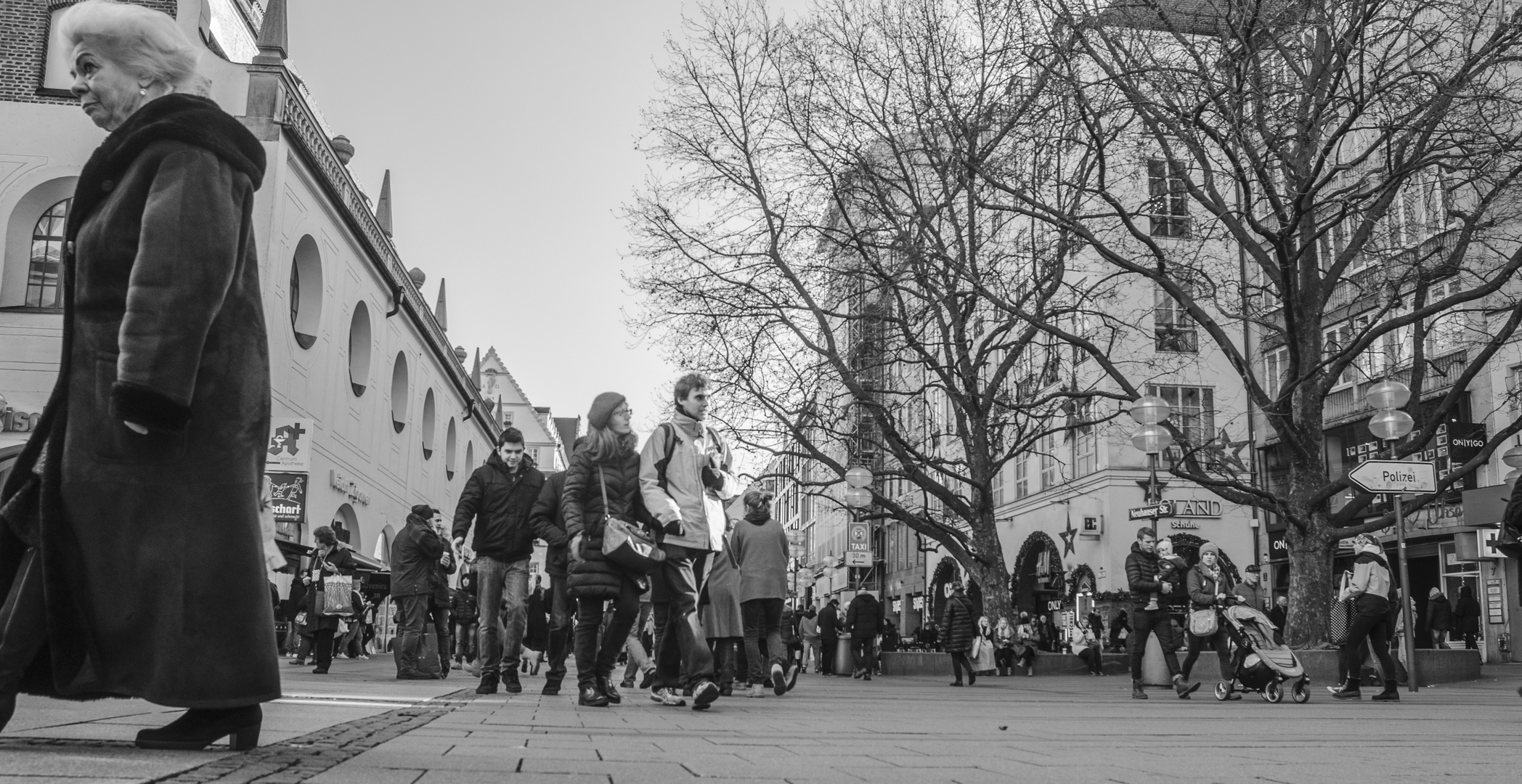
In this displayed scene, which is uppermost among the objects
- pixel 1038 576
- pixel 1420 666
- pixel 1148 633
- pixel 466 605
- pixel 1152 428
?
pixel 1152 428

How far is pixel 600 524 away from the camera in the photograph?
27.6 feet

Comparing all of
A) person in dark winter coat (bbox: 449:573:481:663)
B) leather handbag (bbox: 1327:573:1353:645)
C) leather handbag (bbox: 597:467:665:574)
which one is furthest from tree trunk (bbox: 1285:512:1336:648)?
leather handbag (bbox: 597:467:665:574)

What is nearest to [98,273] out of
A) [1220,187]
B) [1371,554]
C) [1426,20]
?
[1371,554]

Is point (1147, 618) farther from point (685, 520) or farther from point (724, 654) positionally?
point (685, 520)

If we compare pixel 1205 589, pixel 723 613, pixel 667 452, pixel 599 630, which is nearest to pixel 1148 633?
pixel 1205 589

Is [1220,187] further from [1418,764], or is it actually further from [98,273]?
[98,273]

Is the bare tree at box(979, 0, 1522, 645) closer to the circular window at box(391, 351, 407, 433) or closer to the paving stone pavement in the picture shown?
the paving stone pavement

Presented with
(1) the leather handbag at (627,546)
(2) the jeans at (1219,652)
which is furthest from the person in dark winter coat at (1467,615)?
(1) the leather handbag at (627,546)

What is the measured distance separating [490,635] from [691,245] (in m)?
18.3

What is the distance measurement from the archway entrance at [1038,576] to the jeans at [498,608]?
33025 millimetres

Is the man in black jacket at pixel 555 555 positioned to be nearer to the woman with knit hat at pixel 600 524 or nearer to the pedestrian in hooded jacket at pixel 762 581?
the woman with knit hat at pixel 600 524

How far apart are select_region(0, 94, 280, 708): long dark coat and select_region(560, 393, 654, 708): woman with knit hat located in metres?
4.57

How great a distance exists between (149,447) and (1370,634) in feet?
42.9

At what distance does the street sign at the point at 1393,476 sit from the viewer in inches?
594
